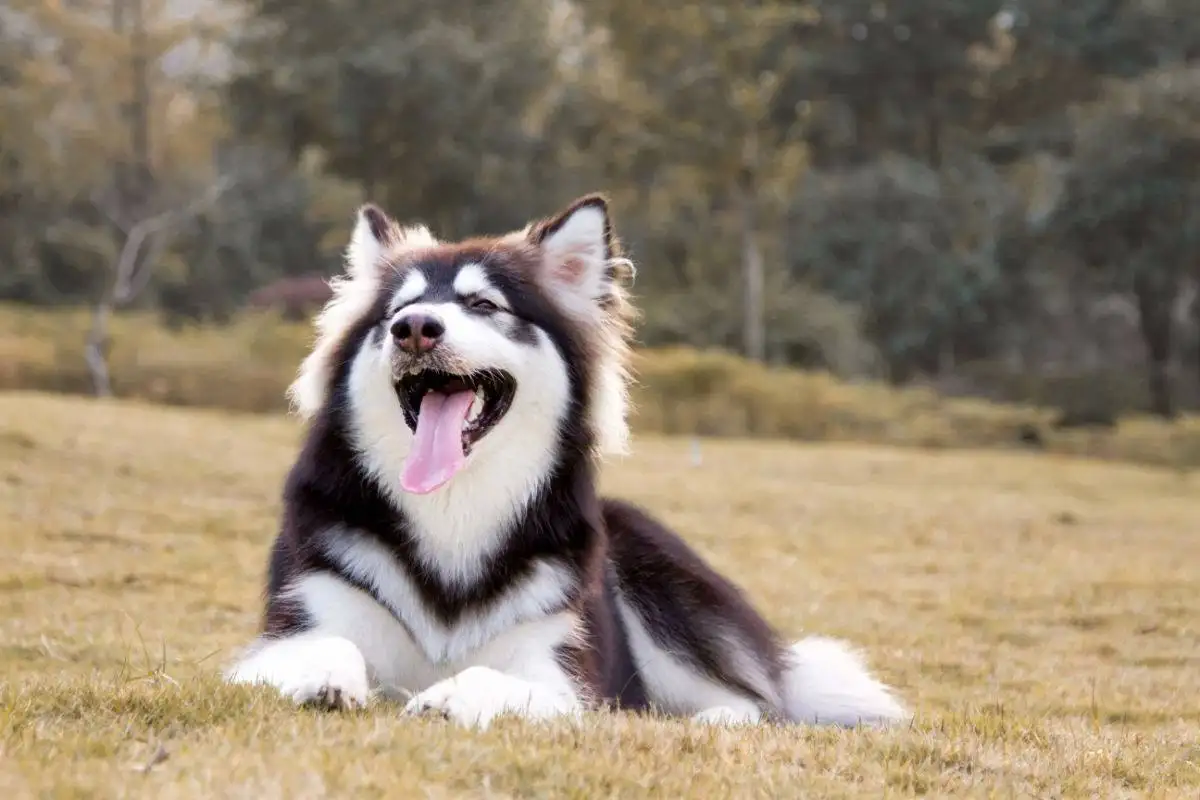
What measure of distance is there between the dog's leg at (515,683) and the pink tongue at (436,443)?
55 cm

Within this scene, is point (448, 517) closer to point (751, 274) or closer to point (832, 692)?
point (832, 692)

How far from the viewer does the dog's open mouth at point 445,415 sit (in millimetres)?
4062

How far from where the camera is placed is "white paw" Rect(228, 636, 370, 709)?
11.0ft

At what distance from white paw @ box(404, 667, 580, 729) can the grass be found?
1735 cm

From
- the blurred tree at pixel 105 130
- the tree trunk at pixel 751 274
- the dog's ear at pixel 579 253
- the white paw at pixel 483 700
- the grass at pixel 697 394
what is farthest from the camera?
the blurred tree at pixel 105 130

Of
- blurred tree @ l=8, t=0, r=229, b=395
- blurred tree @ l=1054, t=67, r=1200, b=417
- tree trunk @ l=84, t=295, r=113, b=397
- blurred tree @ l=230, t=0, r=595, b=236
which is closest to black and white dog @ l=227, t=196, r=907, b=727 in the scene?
tree trunk @ l=84, t=295, r=113, b=397

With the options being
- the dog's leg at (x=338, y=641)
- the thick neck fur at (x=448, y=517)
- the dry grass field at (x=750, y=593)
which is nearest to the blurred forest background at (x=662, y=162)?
the dry grass field at (x=750, y=593)

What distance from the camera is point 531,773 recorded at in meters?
2.90

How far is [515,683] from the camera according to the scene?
362 centimetres

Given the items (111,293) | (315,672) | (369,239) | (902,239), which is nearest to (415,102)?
(111,293)

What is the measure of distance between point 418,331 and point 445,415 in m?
0.36

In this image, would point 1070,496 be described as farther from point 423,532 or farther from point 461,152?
point 461,152

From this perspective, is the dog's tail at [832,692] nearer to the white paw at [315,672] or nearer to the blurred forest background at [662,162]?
the white paw at [315,672]

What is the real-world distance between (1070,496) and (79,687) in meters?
14.5
